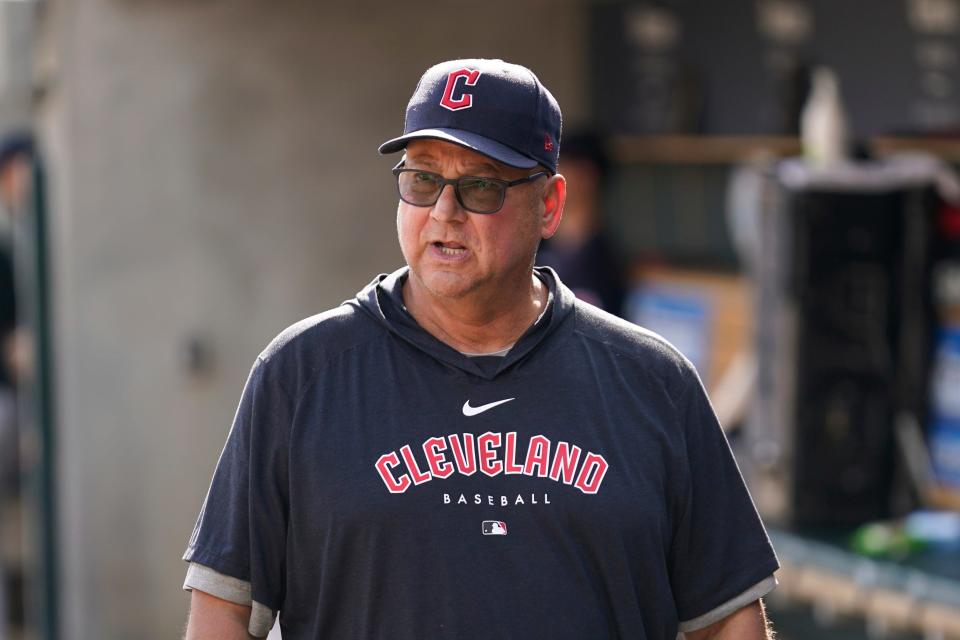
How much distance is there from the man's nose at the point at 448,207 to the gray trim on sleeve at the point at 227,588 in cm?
65

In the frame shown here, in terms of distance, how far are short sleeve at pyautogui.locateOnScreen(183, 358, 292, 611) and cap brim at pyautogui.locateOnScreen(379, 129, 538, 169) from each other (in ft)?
1.46

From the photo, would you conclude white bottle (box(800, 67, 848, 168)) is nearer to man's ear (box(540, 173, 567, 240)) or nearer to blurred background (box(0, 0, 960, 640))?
blurred background (box(0, 0, 960, 640))

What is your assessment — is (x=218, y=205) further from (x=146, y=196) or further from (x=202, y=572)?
(x=202, y=572)

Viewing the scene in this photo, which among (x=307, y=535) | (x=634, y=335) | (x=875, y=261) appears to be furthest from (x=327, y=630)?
(x=875, y=261)

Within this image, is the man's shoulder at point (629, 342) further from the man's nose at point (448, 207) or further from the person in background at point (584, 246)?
the person in background at point (584, 246)

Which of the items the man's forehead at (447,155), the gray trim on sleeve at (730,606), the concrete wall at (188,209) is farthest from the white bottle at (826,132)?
the man's forehead at (447,155)

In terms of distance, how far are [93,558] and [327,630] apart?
5.87 m

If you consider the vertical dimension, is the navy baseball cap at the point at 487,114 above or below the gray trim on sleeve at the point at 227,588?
above

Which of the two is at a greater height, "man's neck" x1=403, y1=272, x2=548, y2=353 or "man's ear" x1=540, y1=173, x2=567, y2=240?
"man's ear" x1=540, y1=173, x2=567, y2=240

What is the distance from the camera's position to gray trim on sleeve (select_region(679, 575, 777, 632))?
274 cm

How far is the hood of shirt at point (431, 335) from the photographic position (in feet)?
8.79

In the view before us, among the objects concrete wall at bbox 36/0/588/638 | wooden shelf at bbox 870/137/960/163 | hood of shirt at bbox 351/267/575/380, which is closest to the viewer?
hood of shirt at bbox 351/267/575/380

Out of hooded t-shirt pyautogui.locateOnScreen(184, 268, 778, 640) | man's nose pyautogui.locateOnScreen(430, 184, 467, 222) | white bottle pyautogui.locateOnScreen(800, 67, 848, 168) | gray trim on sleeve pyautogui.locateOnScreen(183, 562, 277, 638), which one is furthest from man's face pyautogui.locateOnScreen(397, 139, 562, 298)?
white bottle pyautogui.locateOnScreen(800, 67, 848, 168)

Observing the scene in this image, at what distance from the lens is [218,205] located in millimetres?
8461
